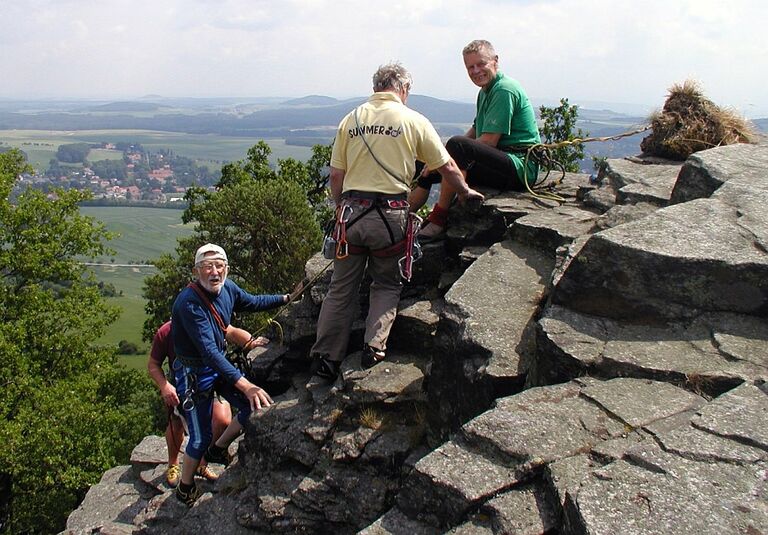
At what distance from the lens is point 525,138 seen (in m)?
10.2

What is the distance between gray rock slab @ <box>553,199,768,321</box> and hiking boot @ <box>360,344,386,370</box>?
2375mm

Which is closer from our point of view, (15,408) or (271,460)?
(271,460)

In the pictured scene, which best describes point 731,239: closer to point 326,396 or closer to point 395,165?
point 395,165

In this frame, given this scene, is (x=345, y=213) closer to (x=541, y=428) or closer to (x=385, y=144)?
(x=385, y=144)

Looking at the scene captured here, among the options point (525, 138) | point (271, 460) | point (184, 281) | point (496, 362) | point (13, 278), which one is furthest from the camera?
point (184, 281)

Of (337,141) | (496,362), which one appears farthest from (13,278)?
(496,362)

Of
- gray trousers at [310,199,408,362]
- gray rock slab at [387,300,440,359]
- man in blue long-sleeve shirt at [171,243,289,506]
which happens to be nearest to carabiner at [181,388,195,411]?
man in blue long-sleeve shirt at [171,243,289,506]

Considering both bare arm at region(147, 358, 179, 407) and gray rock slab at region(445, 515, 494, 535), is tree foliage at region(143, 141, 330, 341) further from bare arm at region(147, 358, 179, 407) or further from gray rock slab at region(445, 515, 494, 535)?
gray rock slab at region(445, 515, 494, 535)

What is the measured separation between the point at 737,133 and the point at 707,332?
238 inches

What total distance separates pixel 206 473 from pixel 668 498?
6582mm

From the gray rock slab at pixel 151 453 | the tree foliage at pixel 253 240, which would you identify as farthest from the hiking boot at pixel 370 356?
the tree foliage at pixel 253 240

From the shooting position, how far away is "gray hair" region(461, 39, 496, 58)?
369 inches

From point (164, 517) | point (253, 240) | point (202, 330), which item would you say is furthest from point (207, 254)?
point (253, 240)

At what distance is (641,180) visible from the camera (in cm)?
1023
